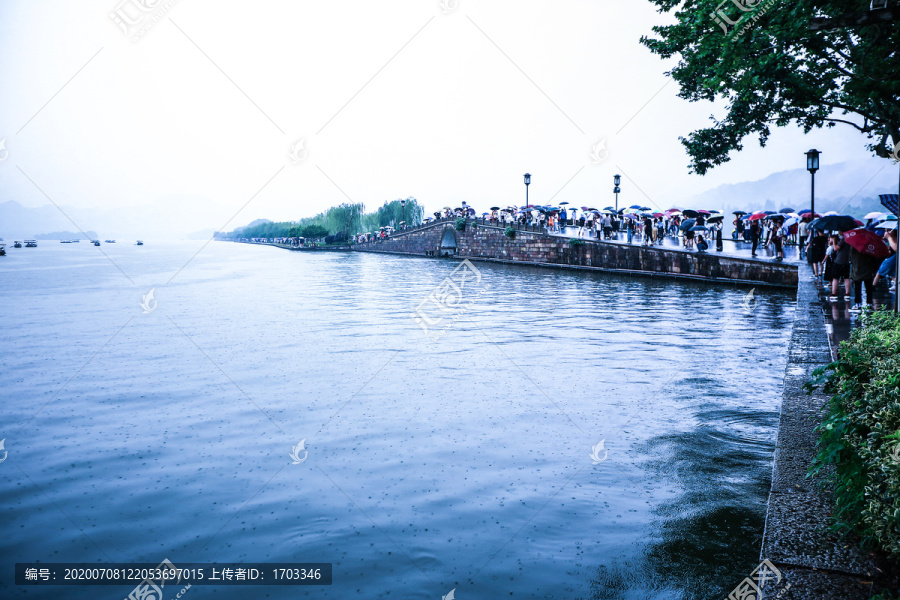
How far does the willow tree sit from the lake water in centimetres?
601

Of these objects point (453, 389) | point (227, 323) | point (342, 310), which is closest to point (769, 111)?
point (342, 310)

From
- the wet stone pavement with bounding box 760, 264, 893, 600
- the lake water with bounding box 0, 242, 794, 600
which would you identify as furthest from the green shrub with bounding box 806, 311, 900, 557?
the lake water with bounding box 0, 242, 794, 600

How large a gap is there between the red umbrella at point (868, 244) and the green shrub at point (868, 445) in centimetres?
763

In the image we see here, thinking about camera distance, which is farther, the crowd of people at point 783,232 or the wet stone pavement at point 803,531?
the crowd of people at point 783,232

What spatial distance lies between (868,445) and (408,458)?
440 cm

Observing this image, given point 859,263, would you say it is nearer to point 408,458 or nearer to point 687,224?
point 408,458

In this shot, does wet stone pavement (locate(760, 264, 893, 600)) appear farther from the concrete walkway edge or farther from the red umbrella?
the red umbrella

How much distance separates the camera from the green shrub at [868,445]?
2869 mm

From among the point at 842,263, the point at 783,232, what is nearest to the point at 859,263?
the point at 842,263

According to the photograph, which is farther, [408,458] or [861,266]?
[861,266]

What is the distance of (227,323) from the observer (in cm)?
1789

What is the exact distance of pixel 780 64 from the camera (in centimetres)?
1644

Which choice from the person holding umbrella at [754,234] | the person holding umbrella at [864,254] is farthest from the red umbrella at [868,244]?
the person holding umbrella at [754,234]

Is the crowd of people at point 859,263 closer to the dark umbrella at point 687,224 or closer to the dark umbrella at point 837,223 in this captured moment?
the dark umbrella at point 837,223
